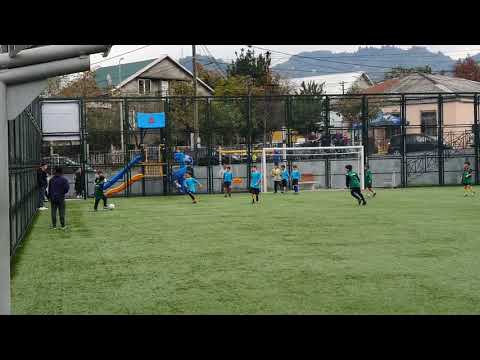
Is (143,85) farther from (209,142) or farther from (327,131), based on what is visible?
(327,131)

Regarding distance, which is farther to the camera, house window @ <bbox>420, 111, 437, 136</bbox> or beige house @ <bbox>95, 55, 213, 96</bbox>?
beige house @ <bbox>95, 55, 213, 96</bbox>

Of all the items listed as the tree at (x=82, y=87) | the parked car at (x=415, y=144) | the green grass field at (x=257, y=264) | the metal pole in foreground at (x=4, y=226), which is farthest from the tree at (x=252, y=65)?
the metal pole in foreground at (x=4, y=226)

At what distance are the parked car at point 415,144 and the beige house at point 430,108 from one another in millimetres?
323

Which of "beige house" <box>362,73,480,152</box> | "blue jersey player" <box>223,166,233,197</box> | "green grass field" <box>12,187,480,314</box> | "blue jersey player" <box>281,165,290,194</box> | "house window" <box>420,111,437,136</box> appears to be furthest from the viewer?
"beige house" <box>362,73,480,152</box>

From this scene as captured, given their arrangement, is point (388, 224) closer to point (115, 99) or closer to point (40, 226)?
point (40, 226)

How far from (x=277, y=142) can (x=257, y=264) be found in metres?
29.0

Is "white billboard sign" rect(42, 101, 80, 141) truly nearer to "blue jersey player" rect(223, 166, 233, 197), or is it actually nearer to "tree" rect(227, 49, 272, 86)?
"blue jersey player" rect(223, 166, 233, 197)

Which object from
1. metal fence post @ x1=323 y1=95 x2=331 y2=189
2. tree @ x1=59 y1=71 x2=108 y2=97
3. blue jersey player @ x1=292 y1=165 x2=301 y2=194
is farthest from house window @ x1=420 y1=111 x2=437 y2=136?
tree @ x1=59 y1=71 x2=108 y2=97

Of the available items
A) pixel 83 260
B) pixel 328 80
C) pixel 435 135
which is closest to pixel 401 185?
pixel 435 135

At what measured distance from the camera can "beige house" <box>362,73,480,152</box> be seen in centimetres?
4191

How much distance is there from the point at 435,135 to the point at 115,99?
17239 mm

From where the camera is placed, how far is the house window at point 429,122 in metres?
41.3

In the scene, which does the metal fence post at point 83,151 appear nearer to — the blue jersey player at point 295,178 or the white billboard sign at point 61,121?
the white billboard sign at point 61,121
